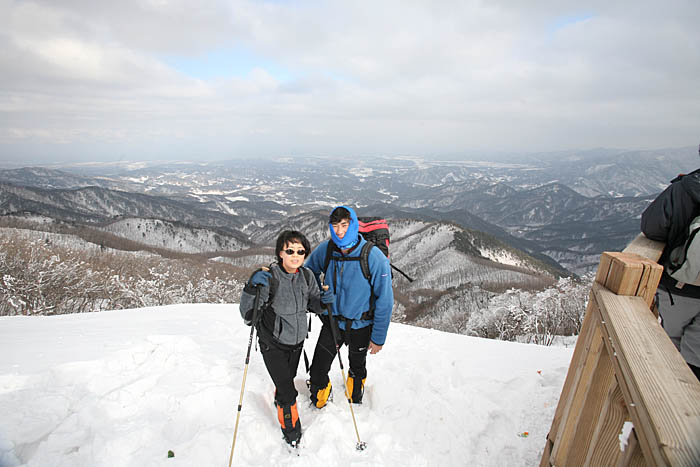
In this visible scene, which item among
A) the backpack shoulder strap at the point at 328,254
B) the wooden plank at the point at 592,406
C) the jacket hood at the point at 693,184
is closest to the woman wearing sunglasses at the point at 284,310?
the backpack shoulder strap at the point at 328,254

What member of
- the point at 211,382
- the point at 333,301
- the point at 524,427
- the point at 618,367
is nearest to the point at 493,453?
the point at 524,427

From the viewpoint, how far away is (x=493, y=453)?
4027 millimetres

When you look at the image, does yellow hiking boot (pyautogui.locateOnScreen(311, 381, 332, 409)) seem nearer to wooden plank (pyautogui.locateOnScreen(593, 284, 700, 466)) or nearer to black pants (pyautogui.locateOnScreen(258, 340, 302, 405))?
black pants (pyautogui.locateOnScreen(258, 340, 302, 405))

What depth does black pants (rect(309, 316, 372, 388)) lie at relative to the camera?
4.71 m

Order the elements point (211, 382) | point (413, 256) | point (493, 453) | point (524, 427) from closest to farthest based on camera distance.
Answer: point (493, 453)
point (524, 427)
point (211, 382)
point (413, 256)

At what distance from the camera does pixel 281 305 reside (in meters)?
4.15

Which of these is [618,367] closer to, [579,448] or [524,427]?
[579,448]

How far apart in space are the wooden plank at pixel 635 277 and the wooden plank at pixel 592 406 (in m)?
0.38

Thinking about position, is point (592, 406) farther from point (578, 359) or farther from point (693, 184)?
point (693, 184)

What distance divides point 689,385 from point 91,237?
Answer: 11494 centimetres

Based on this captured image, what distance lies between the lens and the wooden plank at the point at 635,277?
5.90 ft

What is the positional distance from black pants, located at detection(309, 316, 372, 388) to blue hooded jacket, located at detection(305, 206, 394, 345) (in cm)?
14

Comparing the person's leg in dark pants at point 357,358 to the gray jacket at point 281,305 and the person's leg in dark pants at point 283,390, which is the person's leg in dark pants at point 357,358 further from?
the person's leg in dark pants at point 283,390

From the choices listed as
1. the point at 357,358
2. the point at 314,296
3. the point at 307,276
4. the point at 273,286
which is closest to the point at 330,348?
the point at 357,358
